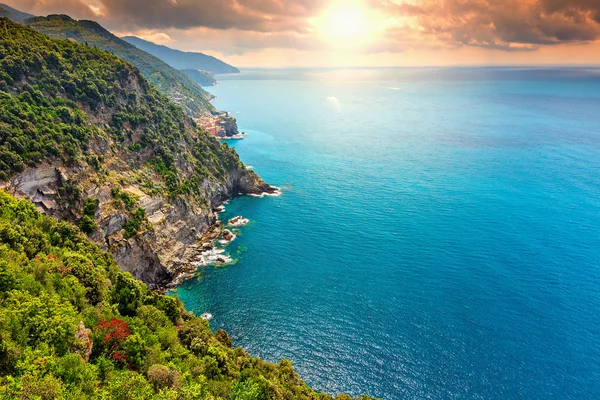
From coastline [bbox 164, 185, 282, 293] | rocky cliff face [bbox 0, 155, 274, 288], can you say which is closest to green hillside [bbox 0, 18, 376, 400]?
rocky cliff face [bbox 0, 155, 274, 288]

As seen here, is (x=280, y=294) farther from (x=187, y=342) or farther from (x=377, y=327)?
(x=187, y=342)

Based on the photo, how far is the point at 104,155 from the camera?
8806 cm

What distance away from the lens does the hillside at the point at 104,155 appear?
7131 centimetres

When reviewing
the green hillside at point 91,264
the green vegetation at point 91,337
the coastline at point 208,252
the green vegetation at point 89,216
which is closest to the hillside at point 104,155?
the green vegetation at point 89,216

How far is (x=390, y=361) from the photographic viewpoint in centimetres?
5969

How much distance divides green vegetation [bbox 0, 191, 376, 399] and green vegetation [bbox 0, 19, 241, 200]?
1985 cm

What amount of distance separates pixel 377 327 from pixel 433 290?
58.0 ft

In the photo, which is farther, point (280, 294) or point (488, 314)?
point (280, 294)

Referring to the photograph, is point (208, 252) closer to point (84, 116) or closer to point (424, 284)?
point (84, 116)

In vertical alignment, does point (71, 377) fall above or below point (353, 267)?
above

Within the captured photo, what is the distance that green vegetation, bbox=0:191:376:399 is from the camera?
27672 millimetres

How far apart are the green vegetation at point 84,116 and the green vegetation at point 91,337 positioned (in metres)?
19.9

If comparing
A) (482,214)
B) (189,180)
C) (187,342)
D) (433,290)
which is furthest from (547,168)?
(187,342)

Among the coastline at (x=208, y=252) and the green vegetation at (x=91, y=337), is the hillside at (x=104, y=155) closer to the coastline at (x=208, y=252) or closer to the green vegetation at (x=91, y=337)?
the coastline at (x=208, y=252)
